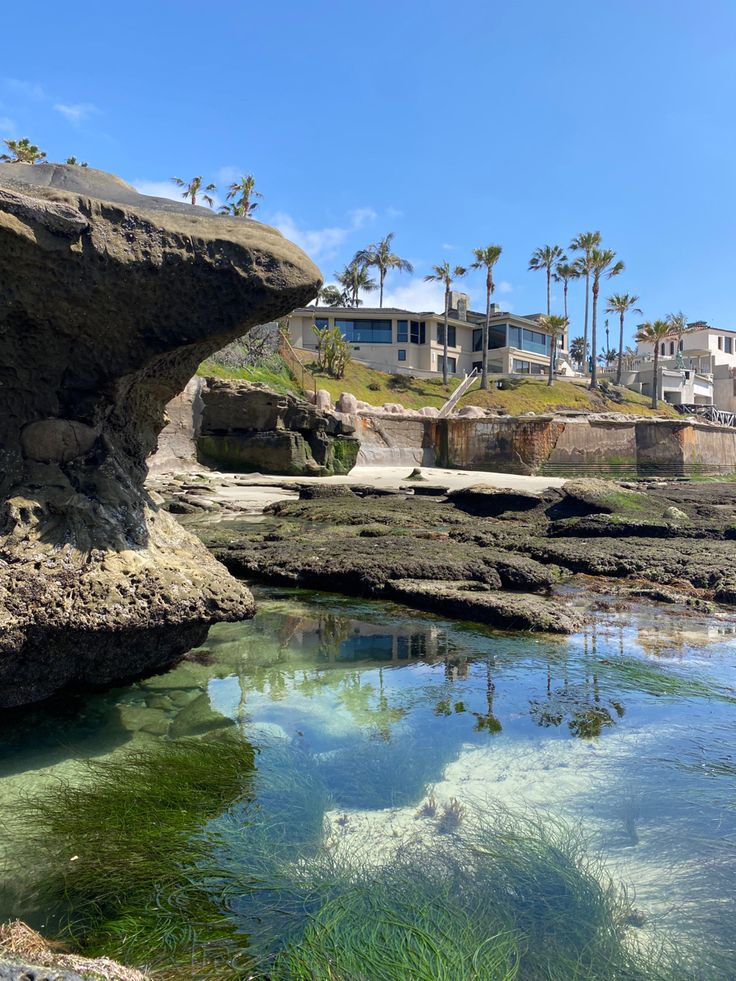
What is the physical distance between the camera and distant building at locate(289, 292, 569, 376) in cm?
6234

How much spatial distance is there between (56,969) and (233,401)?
2330cm

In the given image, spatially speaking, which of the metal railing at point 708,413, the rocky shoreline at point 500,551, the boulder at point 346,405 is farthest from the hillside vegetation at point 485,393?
the rocky shoreline at point 500,551

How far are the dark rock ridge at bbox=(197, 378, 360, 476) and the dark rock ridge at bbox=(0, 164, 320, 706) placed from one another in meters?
19.1

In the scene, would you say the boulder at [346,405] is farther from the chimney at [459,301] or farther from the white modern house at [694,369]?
the white modern house at [694,369]

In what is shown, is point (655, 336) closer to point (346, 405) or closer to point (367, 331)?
point (367, 331)

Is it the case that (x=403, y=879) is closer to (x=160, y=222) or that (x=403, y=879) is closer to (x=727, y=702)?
(x=727, y=702)

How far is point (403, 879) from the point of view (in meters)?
2.80

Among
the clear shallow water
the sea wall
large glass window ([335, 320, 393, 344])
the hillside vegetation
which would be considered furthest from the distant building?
the clear shallow water

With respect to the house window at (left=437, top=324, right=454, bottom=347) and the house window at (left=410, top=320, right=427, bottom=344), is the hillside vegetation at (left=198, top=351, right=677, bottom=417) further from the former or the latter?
the house window at (left=437, top=324, right=454, bottom=347)

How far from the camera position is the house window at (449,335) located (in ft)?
218

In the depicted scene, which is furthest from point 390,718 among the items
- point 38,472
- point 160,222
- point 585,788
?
point 160,222

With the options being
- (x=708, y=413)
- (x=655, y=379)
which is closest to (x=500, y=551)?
(x=655, y=379)

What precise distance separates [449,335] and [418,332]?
3.51m

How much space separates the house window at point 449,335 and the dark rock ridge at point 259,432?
143ft
